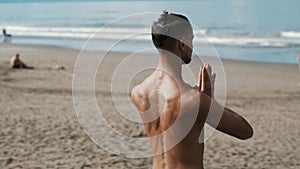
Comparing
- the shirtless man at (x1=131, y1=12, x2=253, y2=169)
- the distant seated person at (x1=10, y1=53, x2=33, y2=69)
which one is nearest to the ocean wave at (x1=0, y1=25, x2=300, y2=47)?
the distant seated person at (x1=10, y1=53, x2=33, y2=69)

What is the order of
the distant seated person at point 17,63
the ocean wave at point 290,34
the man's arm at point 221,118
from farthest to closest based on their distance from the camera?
the ocean wave at point 290,34, the distant seated person at point 17,63, the man's arm at point 221,118

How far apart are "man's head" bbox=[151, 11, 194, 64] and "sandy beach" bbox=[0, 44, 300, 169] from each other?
3099 mm

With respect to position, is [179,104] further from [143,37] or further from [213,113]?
[143,37]

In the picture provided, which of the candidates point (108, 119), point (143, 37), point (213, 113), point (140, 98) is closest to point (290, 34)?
point (143, 37)

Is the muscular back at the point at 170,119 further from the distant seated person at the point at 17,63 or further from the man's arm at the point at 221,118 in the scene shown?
the distant seated person at the point at 17,63

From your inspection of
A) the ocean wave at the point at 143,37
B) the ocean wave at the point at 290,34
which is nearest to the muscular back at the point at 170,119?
the ocean wave at the point at 143,37

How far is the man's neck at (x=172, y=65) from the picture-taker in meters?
3.18

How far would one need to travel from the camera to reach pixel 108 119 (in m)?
11.7

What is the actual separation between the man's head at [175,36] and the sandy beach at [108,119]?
310 centimetres

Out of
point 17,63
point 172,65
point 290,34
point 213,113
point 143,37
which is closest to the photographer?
point 213,113

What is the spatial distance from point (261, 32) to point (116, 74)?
129ft

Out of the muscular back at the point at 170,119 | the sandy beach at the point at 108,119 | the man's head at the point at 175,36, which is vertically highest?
the man's head at the point at 175,36

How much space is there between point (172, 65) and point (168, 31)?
21 centimetres

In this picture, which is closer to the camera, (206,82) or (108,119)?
(206,82)
